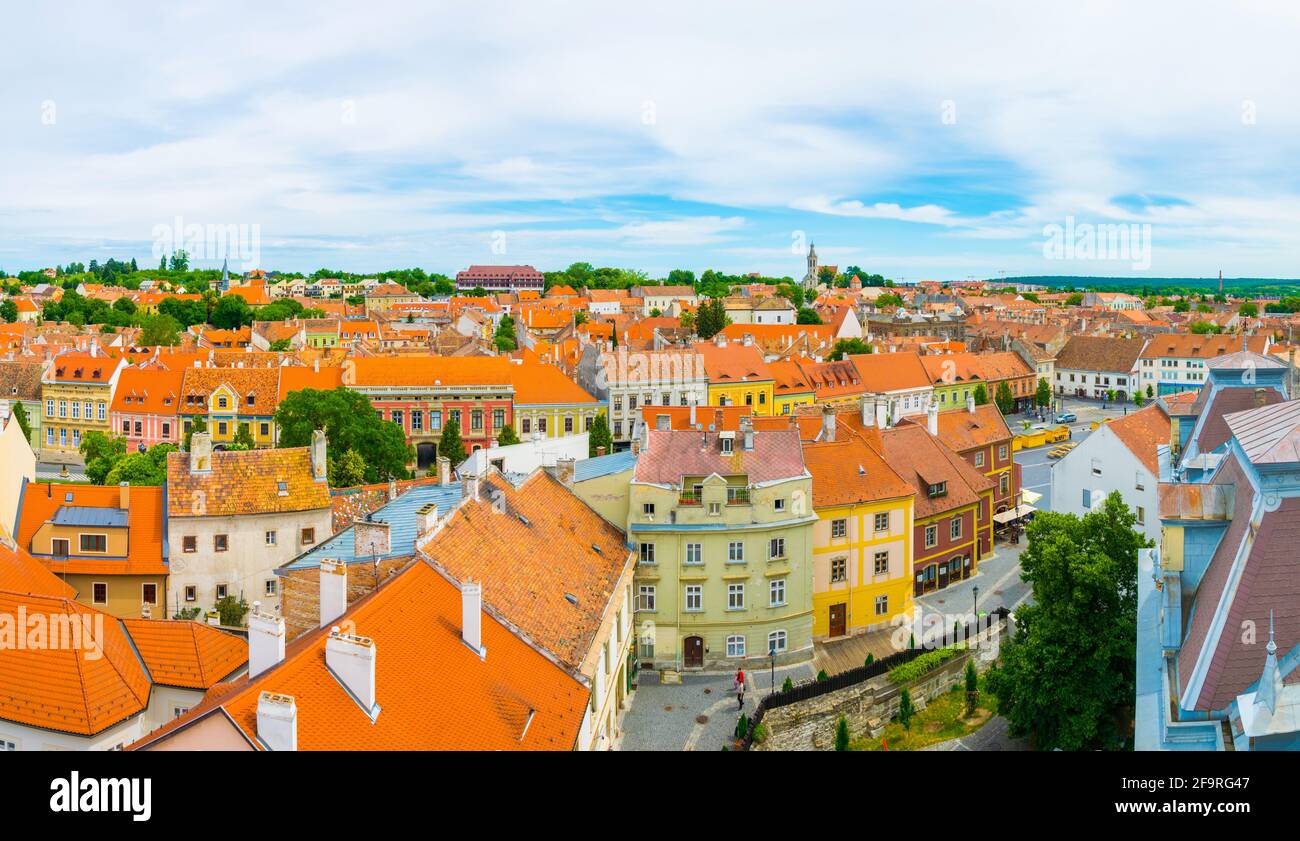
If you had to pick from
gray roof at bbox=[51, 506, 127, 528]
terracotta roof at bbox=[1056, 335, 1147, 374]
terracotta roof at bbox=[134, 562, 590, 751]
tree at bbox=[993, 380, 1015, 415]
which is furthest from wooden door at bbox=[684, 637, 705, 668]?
terracotta roof at bbox=[1056, 335, 1147, 374]

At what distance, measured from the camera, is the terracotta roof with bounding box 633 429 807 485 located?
26.9 meters

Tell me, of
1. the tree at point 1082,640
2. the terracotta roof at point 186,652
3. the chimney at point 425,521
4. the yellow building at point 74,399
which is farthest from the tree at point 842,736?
the yellow building at point 74,399

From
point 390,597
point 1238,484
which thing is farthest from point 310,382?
point 1238,484

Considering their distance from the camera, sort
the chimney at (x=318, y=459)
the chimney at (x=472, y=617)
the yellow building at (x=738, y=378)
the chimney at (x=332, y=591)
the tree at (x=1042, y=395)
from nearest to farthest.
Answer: the chimney at (x=472, y=617) < the chimney at (x=332, y=591) < the chimney at (x=318, y=459) < the yellow building at (x=738, y=378) < the tree at (x=1042, y=395)

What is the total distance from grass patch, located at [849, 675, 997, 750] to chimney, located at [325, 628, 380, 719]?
47.1 ft

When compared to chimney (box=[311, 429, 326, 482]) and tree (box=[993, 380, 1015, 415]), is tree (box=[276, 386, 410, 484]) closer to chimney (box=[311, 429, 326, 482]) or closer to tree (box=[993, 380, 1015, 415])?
chimney (box=[311, 429, 326, 482])

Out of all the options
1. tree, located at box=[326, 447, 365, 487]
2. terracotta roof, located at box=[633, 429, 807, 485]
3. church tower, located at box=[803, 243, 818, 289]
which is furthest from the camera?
church tower, located at box=[803, 243, 818, 289]

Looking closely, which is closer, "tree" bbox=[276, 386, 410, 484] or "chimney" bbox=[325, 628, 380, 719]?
"chimney" bbox=[325, 628, 380, 719]

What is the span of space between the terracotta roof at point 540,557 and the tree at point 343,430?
16.6m

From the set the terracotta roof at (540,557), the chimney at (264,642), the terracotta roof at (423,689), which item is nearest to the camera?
the terracotta roof at (423,689)

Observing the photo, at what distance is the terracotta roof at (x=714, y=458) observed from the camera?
26.9 m

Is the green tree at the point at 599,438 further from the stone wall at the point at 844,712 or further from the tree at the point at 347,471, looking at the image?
the stone wall at the point at 844,712

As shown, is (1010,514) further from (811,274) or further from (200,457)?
(811,274)
